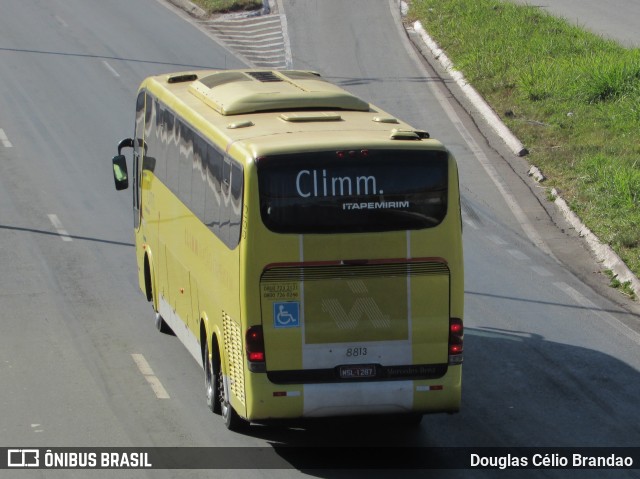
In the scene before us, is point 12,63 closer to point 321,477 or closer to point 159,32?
point 159,32

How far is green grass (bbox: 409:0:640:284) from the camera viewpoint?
822 inches

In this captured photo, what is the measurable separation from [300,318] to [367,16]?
91.7 ft

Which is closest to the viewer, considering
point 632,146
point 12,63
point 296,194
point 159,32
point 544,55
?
point 296,194

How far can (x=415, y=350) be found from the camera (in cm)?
1113

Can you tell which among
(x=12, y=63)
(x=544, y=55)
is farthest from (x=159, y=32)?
(x=544, y=55)

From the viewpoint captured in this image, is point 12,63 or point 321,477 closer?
point 321,477

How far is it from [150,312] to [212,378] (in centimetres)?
421

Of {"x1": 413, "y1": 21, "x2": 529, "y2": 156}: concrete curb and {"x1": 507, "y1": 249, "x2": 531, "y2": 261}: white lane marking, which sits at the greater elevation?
{"x1": 507, "y1": 249, "x2": 531, "y2": 261}: white lane marking

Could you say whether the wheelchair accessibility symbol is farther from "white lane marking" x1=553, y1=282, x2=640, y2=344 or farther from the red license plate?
"white lane marking" x1=553, y1=282, x2=640, y2=344

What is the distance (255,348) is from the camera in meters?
10.9

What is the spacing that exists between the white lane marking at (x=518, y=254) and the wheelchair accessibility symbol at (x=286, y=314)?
895 centimetres

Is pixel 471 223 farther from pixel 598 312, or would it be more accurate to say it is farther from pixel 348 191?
pixel 348 191

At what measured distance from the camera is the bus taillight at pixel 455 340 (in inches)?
441

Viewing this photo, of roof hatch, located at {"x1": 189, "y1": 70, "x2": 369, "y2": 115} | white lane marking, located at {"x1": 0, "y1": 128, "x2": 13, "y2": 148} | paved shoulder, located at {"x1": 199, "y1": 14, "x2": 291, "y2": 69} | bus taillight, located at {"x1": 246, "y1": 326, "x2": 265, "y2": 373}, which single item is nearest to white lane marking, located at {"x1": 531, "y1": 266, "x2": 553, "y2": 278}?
roof hatch, located at {"x1": 189, "y1": 70, "x2": 369, "y2": 115}
